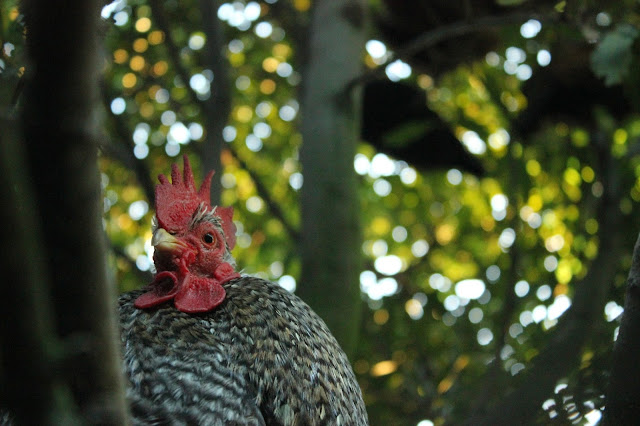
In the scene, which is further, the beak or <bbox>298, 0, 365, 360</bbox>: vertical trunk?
<bbox>298, 0, 365, 360</bbox>: vertical trunk

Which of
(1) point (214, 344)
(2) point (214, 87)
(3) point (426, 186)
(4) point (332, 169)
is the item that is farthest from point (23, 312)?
(3) point (426, 186)

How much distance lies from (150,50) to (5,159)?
4.90m

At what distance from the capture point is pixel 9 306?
1066mm

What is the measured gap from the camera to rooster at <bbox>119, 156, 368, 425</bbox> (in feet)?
8.00

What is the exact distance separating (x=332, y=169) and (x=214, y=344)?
187 cm

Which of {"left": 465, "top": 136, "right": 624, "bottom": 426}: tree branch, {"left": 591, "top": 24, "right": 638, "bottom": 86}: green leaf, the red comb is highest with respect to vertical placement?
{"left": 591, "top": 24, "right": 638, "bottom": 86}: green leaf

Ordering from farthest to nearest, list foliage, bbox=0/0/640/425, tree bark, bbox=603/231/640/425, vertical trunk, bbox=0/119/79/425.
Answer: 1. foliage, bbox=0/0/640/425
2. tree bark, bbox=603/231/640/425
3. vertical trunk, bbox=0/119/79/425

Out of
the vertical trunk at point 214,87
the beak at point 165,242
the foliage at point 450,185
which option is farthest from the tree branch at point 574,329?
the vertical trunk at point 214,87

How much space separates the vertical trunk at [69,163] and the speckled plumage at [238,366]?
1290mm

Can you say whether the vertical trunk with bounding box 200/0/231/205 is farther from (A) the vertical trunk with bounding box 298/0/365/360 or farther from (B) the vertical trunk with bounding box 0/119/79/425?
(B) the vertical trunk with bounding box 0/119/79/425

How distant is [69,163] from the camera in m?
1.09

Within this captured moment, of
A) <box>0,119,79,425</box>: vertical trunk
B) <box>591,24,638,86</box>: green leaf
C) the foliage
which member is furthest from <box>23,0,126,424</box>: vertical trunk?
<box>591,24,638,86</box>: green leaf

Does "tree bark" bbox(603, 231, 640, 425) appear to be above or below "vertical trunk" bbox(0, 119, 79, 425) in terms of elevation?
below

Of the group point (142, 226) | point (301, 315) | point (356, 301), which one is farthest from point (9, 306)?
point (142, 226)
